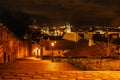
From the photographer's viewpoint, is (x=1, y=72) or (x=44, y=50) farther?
(x=44, y=50)

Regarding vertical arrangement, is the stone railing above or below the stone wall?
below

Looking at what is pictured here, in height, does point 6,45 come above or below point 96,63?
above

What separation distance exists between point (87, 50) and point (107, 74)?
140 feet

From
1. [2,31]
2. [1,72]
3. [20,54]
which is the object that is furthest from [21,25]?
[1,72]

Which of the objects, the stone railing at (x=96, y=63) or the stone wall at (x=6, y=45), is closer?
the stone railing at (x=96, y=63)

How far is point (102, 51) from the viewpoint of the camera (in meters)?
50.9

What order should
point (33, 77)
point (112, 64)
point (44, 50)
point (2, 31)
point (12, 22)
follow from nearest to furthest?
1. point (33, 77)
2. point (112, 64)
3. point (2, 31)
4. point (12, 22)
5. point (44, 50)

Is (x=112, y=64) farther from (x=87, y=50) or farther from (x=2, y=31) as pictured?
(x=87, y=50)

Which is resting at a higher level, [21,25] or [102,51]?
[21,25]

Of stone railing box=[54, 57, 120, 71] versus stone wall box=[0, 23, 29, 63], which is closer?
stone railing box=[54, 57, 120, 71]

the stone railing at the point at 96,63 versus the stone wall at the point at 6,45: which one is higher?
A: the stone wall at the point at 6,45

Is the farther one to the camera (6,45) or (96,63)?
(6,45)

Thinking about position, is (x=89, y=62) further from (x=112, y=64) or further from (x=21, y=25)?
(x=21, y=25)

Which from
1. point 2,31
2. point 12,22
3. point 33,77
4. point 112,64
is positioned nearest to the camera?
point 33,77
